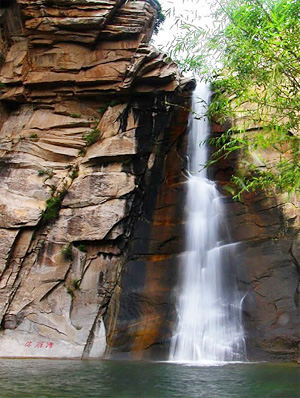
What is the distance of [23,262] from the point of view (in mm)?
12969

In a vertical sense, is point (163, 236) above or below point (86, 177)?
below

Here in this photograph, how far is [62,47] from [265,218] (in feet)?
32.2

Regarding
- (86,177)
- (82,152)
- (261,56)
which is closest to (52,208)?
(86,177)

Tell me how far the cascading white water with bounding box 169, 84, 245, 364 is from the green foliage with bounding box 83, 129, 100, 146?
11.9ft

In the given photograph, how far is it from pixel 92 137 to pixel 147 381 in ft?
32.3

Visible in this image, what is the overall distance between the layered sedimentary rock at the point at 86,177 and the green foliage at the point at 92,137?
42 mm

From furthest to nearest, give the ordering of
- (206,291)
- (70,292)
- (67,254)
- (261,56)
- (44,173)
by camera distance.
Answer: (44,173) < (67,254) < (70,292) < (206,291) < (261,56)

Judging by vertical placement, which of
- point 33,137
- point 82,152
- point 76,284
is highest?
point 33,137

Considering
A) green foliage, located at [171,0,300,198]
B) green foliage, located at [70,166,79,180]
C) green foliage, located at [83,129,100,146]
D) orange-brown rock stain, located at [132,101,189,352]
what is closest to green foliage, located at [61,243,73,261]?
orange-brown rock stain, located at [132,101,189,352]

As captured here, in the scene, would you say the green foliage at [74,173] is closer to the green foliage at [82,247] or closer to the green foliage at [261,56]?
the green foliage at [82,247]

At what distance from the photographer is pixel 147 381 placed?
7.11 m

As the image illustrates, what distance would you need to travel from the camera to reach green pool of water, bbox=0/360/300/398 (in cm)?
588

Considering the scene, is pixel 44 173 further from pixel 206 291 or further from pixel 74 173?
pixel 206 291

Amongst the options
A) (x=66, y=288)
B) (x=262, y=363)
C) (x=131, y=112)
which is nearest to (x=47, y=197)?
(x=66, y=288)
